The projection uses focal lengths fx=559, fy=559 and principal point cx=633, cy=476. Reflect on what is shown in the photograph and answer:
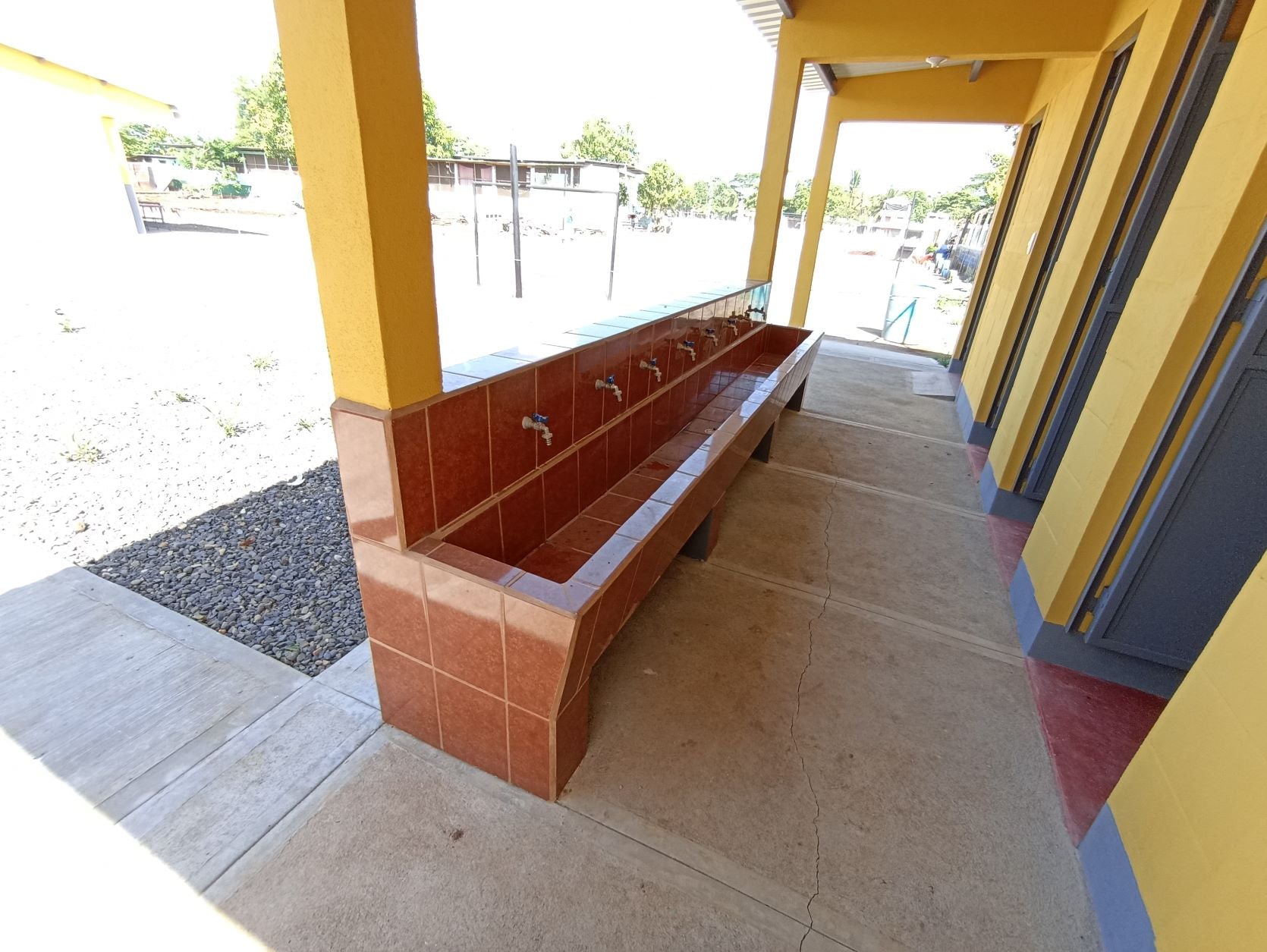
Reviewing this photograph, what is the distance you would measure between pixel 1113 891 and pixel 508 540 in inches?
83.3

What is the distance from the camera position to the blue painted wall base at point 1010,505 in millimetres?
3840

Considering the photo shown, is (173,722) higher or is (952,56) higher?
(952,56)

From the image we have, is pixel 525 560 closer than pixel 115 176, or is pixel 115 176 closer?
pixel 525 560

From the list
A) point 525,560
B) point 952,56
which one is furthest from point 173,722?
point 952,56

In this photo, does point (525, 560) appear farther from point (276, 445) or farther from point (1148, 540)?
point (276, 445)

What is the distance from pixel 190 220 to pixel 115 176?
8.62m

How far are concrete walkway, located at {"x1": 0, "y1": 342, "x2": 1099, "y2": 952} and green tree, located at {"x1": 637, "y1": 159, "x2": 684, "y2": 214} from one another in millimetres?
29301

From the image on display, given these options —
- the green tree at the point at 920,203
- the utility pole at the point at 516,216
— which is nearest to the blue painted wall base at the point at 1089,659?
the utility pole at the point at 516,216

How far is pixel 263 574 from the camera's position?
109 inches

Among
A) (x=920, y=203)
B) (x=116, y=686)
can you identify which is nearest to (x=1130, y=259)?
(x=116, y=686)

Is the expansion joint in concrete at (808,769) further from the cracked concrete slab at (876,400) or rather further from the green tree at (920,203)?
the green tree at (920,203)

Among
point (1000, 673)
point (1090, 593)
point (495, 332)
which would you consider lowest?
point (1000, 673)

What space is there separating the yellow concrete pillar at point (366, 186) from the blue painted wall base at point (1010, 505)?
12.9 ft

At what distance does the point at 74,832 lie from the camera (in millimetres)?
1652
